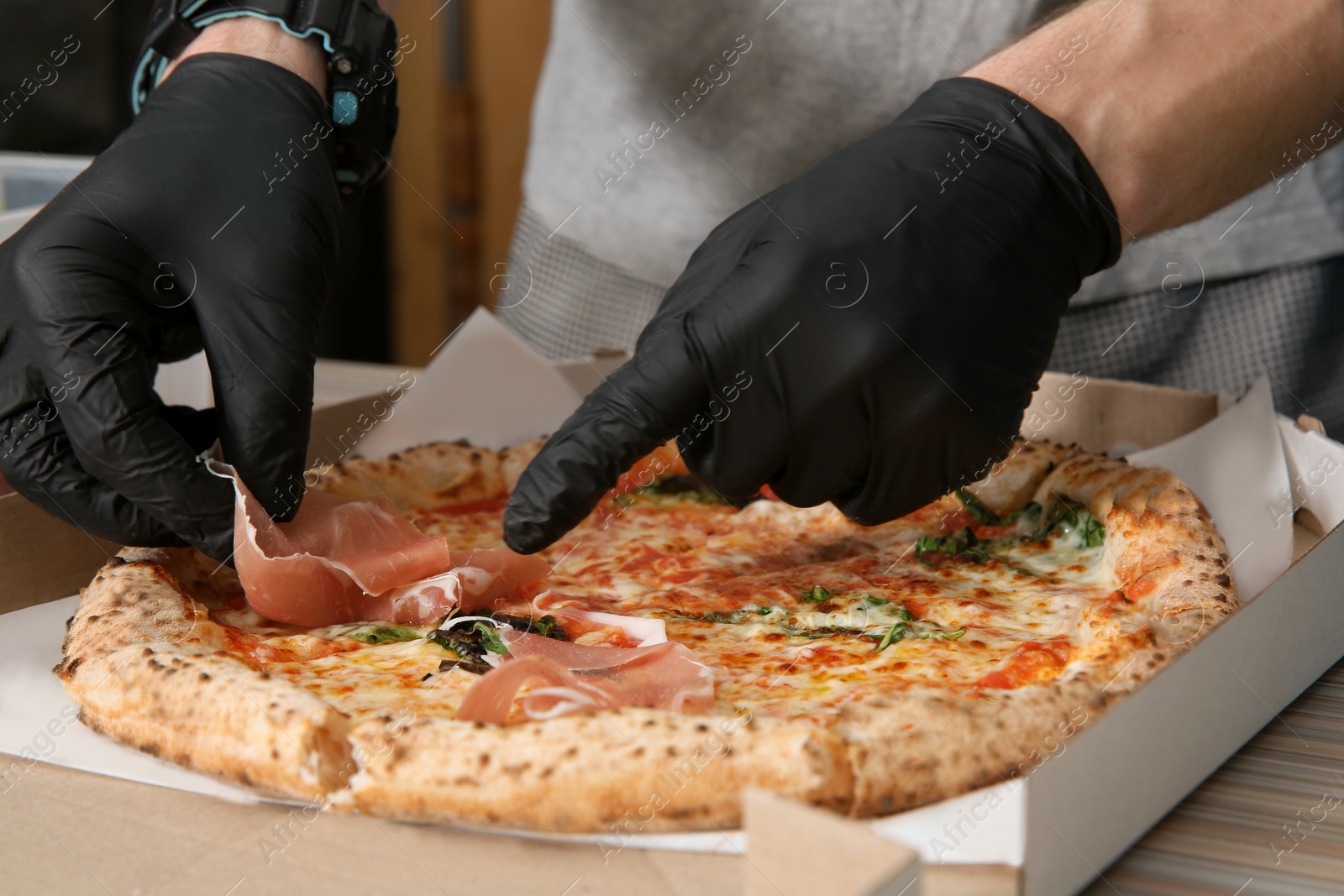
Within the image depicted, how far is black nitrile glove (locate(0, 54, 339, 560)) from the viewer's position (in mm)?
1404

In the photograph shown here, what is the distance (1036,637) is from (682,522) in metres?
0.71

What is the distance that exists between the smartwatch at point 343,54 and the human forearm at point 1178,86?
917 mm

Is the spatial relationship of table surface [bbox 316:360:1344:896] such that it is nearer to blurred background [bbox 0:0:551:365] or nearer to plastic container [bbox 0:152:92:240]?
plastic container [bbox 0:152:92:240]

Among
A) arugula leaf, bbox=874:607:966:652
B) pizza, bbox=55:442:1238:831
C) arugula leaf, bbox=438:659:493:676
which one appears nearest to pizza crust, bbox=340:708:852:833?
pizza, bbox=55:442:1238:831

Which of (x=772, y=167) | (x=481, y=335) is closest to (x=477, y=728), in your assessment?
(x=481, y=335)

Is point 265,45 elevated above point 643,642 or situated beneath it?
elevated above

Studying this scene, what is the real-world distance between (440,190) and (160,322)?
14.8 ft

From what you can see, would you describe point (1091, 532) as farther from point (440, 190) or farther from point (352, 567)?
point (440, 190)

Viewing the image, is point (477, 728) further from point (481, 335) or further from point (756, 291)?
point (481, 335)

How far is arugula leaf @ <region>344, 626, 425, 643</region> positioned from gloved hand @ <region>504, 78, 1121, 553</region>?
26cm

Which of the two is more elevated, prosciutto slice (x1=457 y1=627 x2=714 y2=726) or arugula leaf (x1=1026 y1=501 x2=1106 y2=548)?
prosciutto slice (x1=457 y1=627 x2=714 y2=726)

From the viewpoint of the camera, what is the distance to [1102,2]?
65.3 inches

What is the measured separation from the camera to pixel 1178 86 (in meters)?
1.58

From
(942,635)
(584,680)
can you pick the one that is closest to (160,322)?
(584,680)
